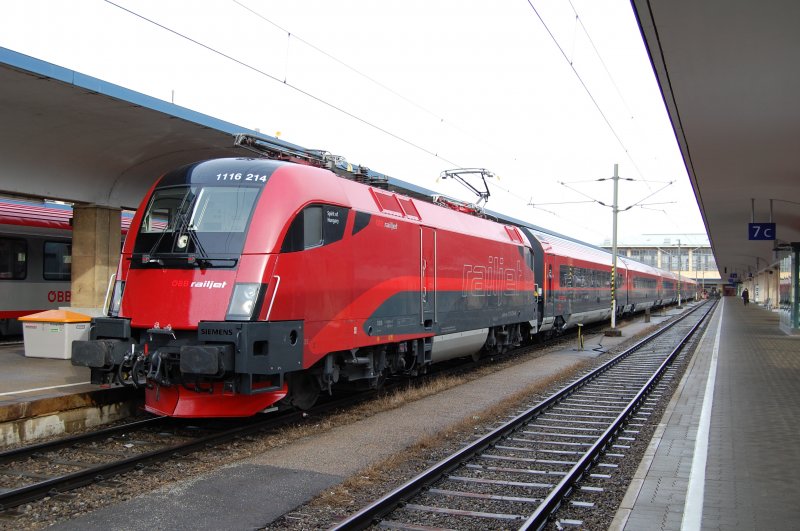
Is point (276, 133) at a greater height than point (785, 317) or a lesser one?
greater

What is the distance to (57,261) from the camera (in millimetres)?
18312

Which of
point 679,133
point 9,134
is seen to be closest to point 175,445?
point 9,134

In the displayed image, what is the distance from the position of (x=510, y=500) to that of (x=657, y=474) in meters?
1.58

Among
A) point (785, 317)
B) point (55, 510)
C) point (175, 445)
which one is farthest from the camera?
point (785, 317)

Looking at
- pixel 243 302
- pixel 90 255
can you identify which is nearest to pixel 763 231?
pixel 243 302

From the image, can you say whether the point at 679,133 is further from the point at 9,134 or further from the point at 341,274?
the point at 9,134

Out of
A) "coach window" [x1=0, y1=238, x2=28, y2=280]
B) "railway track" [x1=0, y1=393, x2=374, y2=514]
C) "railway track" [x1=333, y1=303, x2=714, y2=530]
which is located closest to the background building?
"coach window" [x1=0, y1=238, x2=28, y2=280]

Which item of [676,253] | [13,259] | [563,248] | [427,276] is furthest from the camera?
[676,253]

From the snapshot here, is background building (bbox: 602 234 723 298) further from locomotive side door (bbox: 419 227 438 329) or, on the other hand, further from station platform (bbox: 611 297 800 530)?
locomotive side door (bbox: 419 227 438 329)

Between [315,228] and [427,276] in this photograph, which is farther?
[427,276]

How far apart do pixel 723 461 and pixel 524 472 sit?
82.5 inches

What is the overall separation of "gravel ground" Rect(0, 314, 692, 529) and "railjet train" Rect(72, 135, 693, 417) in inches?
19.8

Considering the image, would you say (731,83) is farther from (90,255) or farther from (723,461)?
(90,255)

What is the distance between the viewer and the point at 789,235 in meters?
30.2
